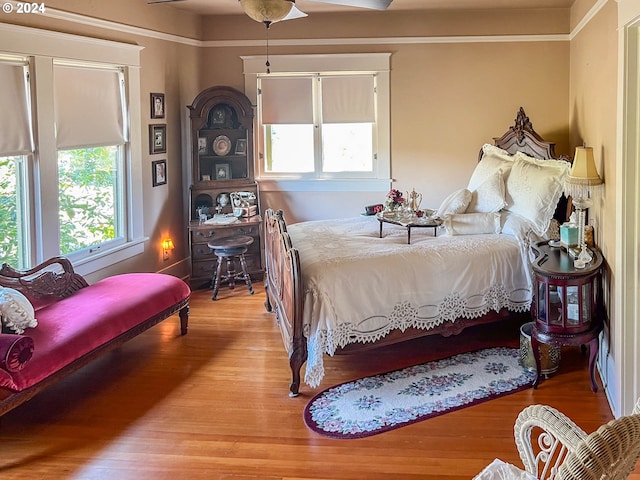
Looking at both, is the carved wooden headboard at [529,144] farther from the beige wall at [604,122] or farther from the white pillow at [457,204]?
the white pillow at [457,204]

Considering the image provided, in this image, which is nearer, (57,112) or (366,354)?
(366,354)

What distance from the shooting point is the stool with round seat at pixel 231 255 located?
5648 mm

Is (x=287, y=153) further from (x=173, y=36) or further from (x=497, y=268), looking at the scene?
(x=497, y=268)

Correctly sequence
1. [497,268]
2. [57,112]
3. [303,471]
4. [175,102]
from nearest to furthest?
[303,471]
[497,268]
[57,112]
[175,102]

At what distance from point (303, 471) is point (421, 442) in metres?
0.63

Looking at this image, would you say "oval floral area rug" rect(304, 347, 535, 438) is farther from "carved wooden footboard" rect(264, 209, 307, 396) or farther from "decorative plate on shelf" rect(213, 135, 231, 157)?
"decorative plate on shelf" rect(213, 135, 231, 157)

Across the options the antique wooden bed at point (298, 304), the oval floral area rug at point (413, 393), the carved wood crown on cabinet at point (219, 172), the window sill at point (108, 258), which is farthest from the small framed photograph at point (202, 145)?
the oval floral area rug at point (413, 393)

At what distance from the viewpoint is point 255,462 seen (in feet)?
9.48

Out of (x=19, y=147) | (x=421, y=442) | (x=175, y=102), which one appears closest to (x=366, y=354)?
(x=421, y=442)

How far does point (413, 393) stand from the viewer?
3600mm

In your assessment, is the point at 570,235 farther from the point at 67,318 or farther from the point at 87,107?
the point at 87,107

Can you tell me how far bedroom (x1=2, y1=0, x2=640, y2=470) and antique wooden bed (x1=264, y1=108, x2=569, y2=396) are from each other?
969 mm

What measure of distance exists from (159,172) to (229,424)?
10.7ft

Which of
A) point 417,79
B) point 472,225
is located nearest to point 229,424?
point 472,225
